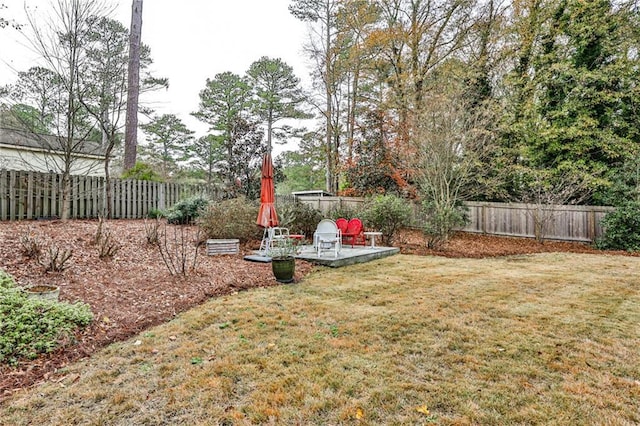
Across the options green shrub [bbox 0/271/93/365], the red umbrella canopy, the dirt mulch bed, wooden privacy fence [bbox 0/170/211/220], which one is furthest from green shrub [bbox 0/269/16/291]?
wooden privacy fence [bbox 0/170/211/220]

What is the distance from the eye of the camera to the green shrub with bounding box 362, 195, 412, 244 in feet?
31.2

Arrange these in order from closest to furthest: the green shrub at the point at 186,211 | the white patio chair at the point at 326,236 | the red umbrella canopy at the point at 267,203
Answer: the red umbrella canopy at the point at 267,203
the white patio chair at the point at 326,236
the green shrub at the point at 186,211

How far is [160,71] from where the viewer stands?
13.8 metres

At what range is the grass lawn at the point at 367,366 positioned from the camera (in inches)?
83.6

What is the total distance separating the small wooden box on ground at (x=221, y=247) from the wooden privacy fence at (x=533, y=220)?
5267mm

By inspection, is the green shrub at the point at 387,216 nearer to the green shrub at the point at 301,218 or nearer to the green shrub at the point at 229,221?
the green shrub at the point at 301,218

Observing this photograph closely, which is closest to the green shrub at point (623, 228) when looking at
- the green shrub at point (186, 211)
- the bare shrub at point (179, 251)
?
the bare shrub at point (179, 251)

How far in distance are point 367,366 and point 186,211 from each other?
8.34 m

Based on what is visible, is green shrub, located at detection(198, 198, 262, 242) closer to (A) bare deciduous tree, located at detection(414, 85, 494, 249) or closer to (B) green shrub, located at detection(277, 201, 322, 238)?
(B) green shrub, located at detection(277, 201, 322, 238)

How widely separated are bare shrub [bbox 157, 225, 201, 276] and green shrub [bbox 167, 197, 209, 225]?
1.66 feet

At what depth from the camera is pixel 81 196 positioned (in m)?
8.59

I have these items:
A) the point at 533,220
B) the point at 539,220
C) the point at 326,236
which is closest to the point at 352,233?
the point at 326,236

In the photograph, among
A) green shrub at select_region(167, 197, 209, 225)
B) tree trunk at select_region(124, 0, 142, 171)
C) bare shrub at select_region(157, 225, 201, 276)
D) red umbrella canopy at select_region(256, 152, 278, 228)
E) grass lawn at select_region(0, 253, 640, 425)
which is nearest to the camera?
grass lawn at select_region(0, 253, 640, 425)

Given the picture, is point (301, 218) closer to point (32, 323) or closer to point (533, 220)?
point (32, 323)
